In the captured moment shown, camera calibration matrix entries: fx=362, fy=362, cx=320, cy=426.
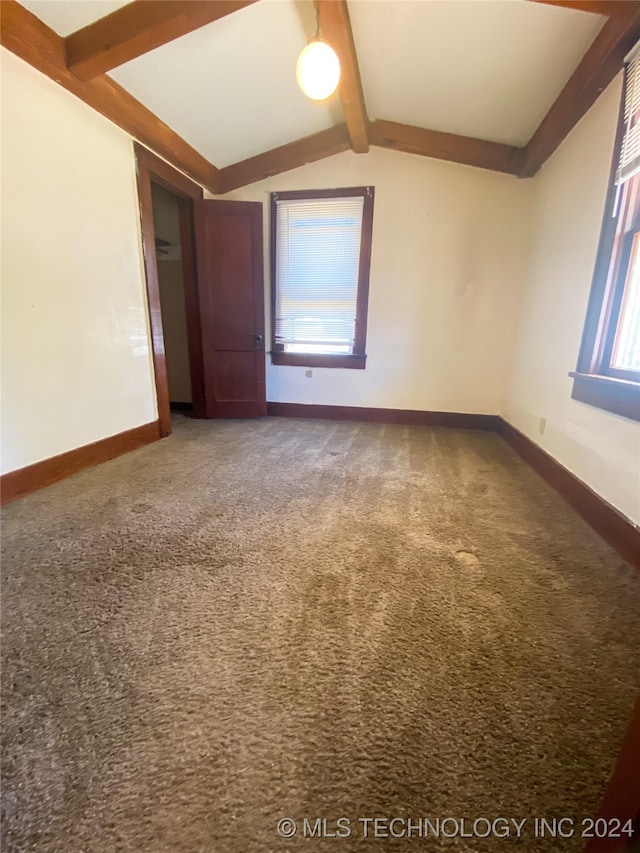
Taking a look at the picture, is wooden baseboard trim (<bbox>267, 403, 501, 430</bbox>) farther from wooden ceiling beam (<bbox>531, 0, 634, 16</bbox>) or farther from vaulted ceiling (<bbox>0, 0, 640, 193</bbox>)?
wooden ceiling beam (<bbox>531, 0, 634, 16</bbox>)

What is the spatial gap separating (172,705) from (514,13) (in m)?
3.52

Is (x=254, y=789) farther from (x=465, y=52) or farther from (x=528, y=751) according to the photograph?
(x=465, y=52)

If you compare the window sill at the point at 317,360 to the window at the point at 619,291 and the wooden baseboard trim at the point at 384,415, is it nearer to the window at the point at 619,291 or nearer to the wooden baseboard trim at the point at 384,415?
the wooden baseboard trim at the point at 384,415

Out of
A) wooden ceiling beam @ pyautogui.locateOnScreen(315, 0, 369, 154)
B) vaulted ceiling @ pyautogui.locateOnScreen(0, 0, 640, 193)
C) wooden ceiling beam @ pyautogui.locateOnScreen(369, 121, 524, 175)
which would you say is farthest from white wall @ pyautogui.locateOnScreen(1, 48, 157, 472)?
wooden ceiling beam @ pyautogui.locateOnScreen(369, 121, 524, 175)

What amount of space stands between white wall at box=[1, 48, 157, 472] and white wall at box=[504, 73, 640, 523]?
3.19 meters

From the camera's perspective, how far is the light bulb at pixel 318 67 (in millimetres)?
1925

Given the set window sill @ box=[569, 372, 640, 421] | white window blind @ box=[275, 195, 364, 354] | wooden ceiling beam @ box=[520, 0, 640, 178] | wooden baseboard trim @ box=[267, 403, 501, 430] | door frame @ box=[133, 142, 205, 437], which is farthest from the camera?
wooden baseboard trim @ box=[267, 403, 501, 430]

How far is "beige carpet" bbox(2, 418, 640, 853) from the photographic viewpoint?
74 cm

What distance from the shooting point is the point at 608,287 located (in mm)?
2123

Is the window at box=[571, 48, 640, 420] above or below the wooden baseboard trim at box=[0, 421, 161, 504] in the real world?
above

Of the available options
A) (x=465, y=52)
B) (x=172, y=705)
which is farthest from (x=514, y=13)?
(x=172, y=705)

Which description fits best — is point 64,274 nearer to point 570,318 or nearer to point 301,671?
point 301,671

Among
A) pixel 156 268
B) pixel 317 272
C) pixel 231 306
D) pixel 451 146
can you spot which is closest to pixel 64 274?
pixel 156 268

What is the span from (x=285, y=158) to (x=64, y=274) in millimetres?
2533
